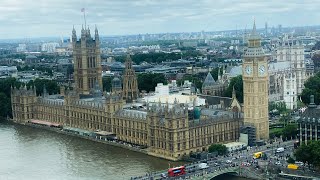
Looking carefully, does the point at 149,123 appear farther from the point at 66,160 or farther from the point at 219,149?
the point at 66,160

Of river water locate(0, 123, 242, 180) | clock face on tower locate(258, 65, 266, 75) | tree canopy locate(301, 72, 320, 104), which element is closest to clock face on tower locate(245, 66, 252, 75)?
clock face on tower locate(258, 65, 266, 75)

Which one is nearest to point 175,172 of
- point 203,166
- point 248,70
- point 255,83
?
point 203,166

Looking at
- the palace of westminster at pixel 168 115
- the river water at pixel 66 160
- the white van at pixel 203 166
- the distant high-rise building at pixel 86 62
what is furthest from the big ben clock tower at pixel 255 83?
the distant high-rise building at pixel 86 62

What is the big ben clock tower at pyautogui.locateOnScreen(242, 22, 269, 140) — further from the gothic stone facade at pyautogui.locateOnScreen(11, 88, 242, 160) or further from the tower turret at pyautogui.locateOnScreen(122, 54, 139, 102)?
the tower turret at pyautogui.locateOnScreen(122, 54, 139, 102)

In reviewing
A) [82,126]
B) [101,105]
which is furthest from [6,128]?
[101,105]

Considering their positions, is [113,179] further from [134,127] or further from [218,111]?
[218,111]
